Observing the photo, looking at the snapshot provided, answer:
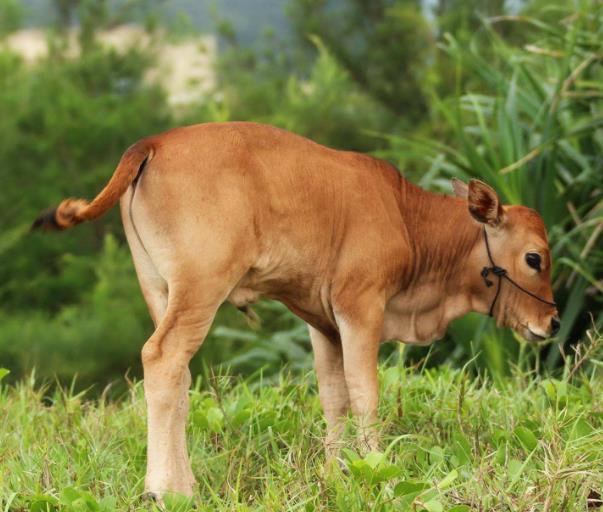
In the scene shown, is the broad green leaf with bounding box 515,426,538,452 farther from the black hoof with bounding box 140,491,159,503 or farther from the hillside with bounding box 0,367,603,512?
the black hoof with bounding box 140,491,159,503

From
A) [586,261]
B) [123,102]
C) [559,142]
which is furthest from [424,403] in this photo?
[123,102]

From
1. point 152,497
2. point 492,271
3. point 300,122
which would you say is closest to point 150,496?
point 152,497

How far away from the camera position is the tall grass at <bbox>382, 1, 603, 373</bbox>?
7449 mm

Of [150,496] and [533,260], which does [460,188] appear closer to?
[533,260]

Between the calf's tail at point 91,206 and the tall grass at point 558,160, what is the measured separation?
3166 millimetres

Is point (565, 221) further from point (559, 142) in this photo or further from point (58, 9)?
point (58, 9)

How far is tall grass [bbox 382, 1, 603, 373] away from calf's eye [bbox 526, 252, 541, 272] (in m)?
1.95

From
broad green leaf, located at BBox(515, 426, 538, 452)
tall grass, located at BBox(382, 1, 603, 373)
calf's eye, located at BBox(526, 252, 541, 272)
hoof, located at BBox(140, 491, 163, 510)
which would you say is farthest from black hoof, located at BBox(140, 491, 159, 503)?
tall grass, located at BBox(382, 1, 603, 373)

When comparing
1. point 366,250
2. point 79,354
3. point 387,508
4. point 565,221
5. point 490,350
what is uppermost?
point 366,250

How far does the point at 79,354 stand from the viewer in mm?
10539

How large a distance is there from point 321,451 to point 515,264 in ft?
3.73

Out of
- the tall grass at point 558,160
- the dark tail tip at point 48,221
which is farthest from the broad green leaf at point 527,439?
the tall grass at point 558,160

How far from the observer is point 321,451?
16.6ft

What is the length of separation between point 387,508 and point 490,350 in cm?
311
